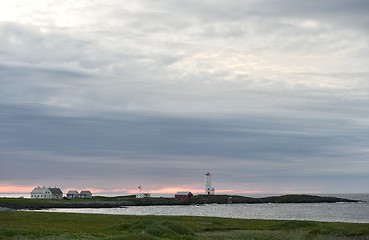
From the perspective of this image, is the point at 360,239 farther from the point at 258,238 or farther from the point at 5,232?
the point at 5,232

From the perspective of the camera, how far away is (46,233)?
2299 inches

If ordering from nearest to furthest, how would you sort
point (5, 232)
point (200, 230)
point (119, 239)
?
1. point (119, 239)
2. point (5, 232)
3. point (200, 230)

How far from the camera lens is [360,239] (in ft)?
212

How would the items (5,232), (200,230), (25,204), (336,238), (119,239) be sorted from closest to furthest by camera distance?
1. (119,239)
2. (5,232)
3. (336,238)
4. (200,230)
5. (25,204)

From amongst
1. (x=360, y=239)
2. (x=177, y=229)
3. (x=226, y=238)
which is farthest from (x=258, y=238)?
(x=360, y=239)

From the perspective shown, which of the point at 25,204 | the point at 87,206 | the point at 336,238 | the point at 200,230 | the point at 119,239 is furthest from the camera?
the point at 87,206

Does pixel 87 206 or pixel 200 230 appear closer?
pixel 200 230

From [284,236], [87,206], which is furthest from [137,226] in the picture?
[87,206]

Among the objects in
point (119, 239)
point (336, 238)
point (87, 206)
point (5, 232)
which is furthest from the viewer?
point (87, 206)

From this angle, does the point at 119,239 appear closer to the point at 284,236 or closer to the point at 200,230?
the point at 284,236

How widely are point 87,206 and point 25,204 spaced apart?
25.0 meters

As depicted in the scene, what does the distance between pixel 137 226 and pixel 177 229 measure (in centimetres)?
506

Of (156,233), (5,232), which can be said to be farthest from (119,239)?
(5,232)

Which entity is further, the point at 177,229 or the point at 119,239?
the point at 177,229
